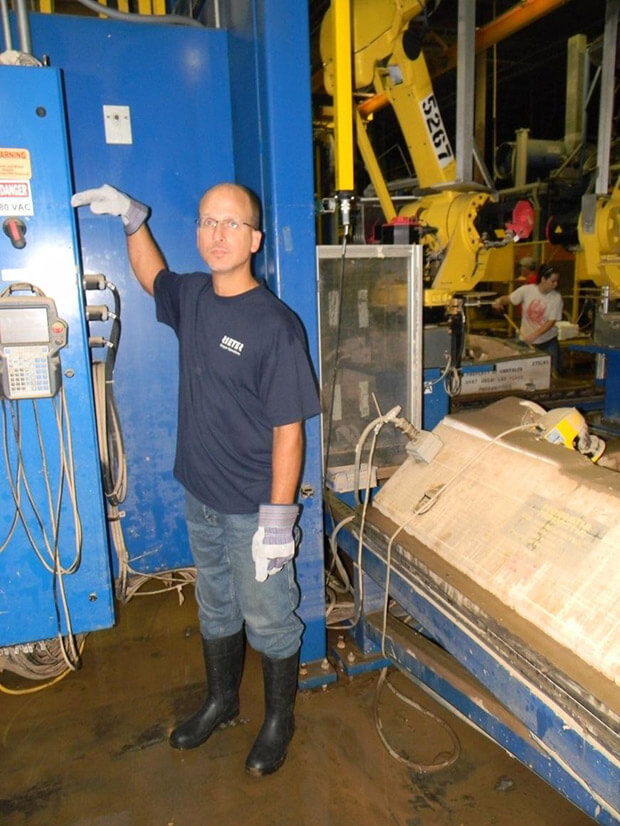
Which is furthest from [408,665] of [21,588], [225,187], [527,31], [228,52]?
[527,31]

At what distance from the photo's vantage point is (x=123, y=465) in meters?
2.53

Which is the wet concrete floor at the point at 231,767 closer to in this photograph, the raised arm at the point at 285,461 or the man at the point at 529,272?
the raised arm at the point at 285,461

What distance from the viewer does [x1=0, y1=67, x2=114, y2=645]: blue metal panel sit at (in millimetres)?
1740

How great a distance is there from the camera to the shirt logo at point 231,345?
1740 millimetres

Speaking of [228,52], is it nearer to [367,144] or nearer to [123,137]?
[123,137]

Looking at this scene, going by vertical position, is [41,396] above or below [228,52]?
below

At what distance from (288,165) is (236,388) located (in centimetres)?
79

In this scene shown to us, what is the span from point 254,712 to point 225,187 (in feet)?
5.95

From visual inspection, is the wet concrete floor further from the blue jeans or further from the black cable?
the black cable

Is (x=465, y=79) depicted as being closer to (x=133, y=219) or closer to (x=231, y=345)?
(x=133, y=219)

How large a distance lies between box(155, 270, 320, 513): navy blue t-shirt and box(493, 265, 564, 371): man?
4.76 m

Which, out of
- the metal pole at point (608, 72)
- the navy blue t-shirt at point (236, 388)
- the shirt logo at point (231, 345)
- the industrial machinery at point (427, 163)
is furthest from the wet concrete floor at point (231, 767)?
the metal pole at point (608, 72)

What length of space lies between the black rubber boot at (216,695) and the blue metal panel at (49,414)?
409 mm

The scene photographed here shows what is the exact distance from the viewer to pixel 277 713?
1.96m
